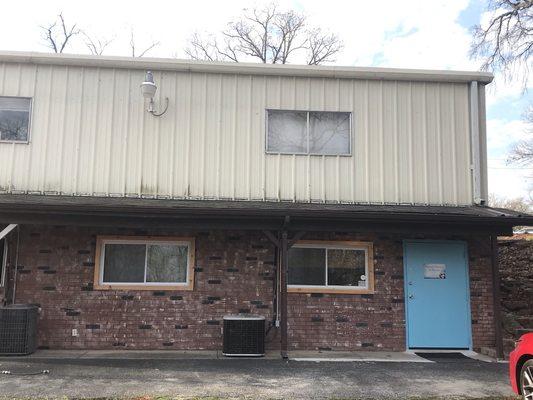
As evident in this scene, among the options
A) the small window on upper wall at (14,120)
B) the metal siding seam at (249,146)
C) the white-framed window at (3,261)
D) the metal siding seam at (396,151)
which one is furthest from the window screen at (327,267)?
the small window on upper wall at (14,120)

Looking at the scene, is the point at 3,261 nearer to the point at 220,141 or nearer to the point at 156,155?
the point at 156,155

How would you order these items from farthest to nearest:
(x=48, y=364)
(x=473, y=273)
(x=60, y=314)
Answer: (x=473, y=273), (x=60, y=314), (x=48, y=364)

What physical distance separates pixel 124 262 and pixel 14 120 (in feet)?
11.6

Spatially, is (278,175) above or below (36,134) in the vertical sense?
below

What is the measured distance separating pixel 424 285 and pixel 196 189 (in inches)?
187

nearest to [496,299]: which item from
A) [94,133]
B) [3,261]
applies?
[94,133]

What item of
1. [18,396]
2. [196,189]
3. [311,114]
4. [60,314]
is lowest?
[18,396]

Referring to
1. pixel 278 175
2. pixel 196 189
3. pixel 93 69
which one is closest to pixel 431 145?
pixel 278 175

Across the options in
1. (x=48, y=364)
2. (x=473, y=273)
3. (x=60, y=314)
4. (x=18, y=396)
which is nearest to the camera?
(x=18, y=396)

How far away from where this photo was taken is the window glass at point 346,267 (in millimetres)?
9820

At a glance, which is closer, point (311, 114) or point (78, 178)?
point (78, 178)

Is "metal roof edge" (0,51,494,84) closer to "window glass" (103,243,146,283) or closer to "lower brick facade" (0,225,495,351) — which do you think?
"lower brick facade" (0,225,495,351)

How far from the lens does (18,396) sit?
6266mm

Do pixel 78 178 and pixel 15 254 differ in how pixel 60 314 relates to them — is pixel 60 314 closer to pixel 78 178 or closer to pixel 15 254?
pixel 15 254
